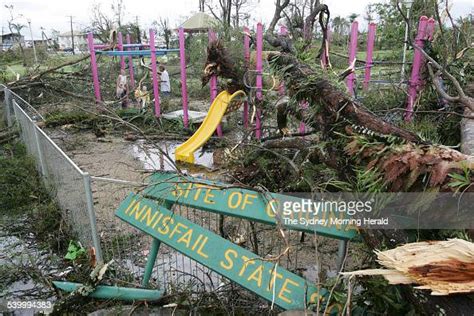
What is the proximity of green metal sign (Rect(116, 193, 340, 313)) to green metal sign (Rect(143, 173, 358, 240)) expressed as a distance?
14cm

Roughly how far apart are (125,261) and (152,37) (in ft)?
22.8

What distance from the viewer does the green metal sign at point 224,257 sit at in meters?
2.30

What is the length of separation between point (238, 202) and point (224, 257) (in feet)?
1.21

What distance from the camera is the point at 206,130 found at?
7.10 m

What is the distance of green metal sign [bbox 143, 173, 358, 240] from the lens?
242cm

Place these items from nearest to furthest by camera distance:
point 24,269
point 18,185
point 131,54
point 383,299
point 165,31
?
point 383,299 < point 24,269 < point 18,185 < point 131,54 < point 165,31

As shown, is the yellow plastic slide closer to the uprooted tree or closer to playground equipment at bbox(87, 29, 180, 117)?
playground equipment at bbox(87, 29, 180, 117)

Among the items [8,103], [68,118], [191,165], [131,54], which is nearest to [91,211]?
[191,165]

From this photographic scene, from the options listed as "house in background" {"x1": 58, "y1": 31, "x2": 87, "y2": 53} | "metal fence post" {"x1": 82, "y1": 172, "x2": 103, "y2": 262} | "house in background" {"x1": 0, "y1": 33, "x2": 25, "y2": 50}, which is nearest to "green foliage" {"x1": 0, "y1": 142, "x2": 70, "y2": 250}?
"metal fence post" {"x1": 82, "y1": 172, "x2": 103, "y2": 262}

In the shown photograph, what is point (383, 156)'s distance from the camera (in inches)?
85.4

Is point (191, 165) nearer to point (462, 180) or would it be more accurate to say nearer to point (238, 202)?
point (238, 202)

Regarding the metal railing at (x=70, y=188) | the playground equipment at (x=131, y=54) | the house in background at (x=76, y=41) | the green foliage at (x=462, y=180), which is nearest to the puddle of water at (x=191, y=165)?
the metal railing at (x=70, y=188)

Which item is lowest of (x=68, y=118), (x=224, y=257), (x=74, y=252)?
(x=74, y=252)

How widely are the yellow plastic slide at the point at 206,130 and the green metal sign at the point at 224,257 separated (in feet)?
12.1
